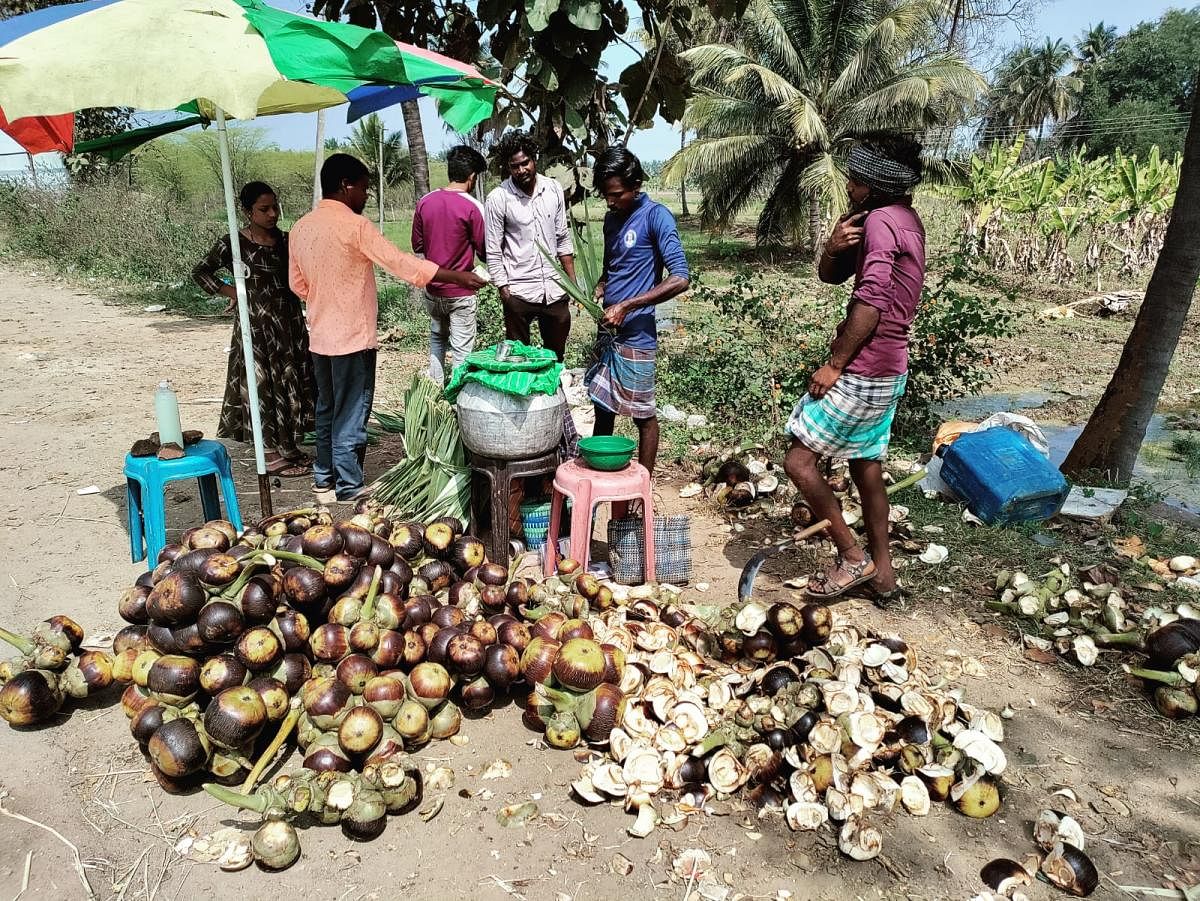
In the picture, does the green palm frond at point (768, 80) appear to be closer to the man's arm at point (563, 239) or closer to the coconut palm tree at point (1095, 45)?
the man's arm at point (563, 239)

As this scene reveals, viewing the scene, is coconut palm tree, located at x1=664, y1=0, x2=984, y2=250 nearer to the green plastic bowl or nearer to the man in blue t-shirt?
the man in blue t-shirt

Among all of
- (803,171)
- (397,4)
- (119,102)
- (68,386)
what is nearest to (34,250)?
(68,386)

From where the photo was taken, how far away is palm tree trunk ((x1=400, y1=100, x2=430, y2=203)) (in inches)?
358

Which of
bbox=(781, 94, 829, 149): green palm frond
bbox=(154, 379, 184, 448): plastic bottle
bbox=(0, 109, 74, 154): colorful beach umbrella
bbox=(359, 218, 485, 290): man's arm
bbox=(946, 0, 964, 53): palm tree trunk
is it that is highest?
bbox=(946, 0, 964, 53): palm tree trunk

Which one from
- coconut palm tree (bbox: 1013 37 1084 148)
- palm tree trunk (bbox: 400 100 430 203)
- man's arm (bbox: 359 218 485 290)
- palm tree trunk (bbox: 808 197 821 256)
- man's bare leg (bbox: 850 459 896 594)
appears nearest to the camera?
man's bare leg (bbox: 850 459 896 594)

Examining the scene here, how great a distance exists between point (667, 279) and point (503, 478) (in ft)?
4.20

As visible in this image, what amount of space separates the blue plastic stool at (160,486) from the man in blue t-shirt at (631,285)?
75.9 inches

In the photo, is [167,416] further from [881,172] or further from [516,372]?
[881,172]

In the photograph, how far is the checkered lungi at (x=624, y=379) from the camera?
4082 millimetres

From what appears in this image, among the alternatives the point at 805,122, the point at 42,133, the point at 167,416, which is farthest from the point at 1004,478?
the point at 805,122

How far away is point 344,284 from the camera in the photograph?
4.17 meters

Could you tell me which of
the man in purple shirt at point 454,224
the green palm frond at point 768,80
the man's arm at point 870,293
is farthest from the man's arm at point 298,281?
the green palm frond at point 768,80

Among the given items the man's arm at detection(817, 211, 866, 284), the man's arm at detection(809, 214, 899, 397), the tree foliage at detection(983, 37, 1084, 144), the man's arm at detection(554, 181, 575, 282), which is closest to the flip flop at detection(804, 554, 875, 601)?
the man's arm at detection(809, 214, 899, 397)

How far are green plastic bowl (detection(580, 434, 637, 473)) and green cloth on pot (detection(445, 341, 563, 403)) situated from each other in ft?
1.06
